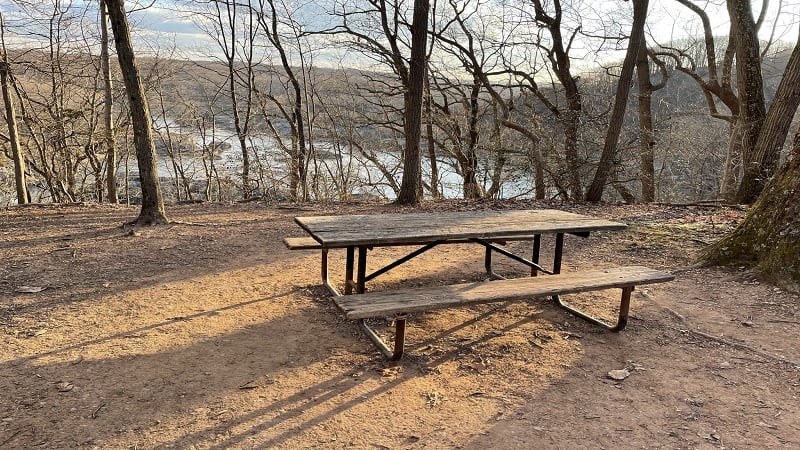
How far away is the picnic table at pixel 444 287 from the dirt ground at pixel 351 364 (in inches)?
14.1

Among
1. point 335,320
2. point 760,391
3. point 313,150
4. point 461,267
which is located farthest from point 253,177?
point 760,391

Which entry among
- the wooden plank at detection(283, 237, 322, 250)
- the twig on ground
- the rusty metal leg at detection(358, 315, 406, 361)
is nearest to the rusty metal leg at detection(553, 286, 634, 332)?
the twig on ground

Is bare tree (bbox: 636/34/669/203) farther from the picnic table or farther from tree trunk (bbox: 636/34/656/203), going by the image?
the picnic table

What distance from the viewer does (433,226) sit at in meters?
3.73

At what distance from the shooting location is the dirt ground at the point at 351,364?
232 centimetres

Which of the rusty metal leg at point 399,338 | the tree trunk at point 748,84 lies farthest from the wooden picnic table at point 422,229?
the tree trunk at point 748,84

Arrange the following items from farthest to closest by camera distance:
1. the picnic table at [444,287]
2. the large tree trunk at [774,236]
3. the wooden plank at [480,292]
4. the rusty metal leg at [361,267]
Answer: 1. the large tree trunk at [774,236]
2. the rusty metal leg at [361,267]
3. the picnic table at [444,287]
4. the wooden plank at [480,292]

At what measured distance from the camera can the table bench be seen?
9.08 feet

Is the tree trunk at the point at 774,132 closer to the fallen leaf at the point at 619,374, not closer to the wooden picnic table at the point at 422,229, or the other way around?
the wooden picnic table at the point at 422,229

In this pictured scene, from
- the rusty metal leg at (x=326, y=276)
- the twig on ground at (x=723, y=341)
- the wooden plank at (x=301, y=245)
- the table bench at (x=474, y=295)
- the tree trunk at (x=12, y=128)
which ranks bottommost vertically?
the twig on ground at (x=723, y=341)

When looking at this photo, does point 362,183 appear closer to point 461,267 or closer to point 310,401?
point 461,267

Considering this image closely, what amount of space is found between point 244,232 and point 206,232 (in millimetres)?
458

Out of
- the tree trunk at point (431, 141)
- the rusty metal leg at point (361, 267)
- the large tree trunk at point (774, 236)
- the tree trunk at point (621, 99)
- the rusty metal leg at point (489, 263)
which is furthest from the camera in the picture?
the tree trunk at point (431, 141)

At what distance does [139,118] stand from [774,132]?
8421 millimetres
